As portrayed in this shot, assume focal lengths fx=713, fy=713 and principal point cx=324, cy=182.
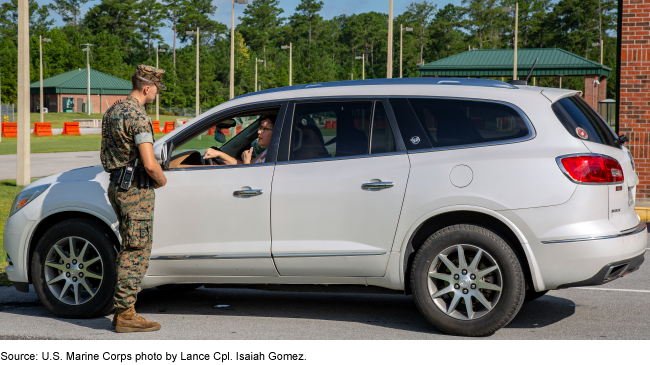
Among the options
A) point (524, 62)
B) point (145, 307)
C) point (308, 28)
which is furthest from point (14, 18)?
point (145, 307)

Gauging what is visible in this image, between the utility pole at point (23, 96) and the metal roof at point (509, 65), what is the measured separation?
35216 millimetres

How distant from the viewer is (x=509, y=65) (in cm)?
5072

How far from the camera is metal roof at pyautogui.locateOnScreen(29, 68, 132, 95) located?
292ft

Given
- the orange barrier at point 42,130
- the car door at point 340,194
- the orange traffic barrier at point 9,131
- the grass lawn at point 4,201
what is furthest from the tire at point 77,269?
the orange barrier at point 42,130

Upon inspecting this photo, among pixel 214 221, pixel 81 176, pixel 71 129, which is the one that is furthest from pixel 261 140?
pixel 71 129

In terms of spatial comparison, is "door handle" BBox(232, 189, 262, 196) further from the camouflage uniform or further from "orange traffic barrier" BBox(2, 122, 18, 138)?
"orange traffic barrier" BBox(2, 122, 18, 138)

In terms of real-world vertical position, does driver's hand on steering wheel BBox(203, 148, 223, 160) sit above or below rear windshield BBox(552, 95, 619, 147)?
below

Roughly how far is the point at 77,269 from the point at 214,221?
1224 mm

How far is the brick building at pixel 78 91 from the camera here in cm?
8944

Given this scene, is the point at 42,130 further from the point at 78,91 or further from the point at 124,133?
the point at 78,91

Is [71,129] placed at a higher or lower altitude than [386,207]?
higher

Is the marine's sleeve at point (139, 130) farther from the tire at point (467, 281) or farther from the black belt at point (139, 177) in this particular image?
the tire at point (467, 281)

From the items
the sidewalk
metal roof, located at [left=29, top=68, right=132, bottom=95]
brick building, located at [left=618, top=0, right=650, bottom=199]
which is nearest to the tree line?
metal roof, located at [left=29, top=68, right=132, bottom=95]

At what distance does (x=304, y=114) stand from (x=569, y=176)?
1982 mm
